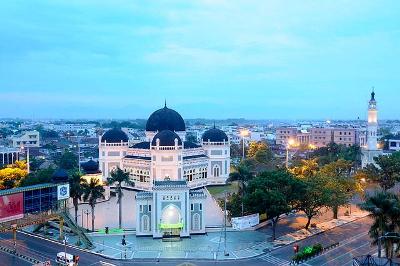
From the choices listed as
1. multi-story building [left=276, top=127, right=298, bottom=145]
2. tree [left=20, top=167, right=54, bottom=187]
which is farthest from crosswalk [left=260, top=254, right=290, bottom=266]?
multi-story building [left=276, top=127, right=298, bottom=145]

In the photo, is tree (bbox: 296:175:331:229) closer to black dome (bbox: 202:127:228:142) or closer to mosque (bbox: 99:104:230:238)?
mosque (bbox: 99:104:230:238)

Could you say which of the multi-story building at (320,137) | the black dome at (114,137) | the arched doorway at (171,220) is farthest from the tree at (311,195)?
the multi-story building at (320,137)

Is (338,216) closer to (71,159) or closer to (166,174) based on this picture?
(166,174)

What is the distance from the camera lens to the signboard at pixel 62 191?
43641 mm

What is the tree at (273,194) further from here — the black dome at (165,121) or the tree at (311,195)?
the black dome at (165,121)

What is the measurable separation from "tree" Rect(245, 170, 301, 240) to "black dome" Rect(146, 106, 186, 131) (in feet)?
115

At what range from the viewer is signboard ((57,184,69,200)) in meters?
43.6

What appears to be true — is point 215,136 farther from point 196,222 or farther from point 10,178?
point 196,222

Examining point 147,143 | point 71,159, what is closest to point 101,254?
point 147,143

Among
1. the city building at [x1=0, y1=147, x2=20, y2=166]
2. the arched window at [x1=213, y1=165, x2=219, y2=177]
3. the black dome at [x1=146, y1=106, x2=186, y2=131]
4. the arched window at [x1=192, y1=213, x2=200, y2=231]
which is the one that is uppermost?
the black dome at [x1=146, y1=106, x2=186, y2=131]

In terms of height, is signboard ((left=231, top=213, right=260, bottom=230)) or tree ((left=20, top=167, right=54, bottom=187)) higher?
tree ((left=20, top=167, right=54, bottom=187))

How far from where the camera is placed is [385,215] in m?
33.6

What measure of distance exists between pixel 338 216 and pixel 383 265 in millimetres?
22392

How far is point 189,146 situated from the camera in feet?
248
